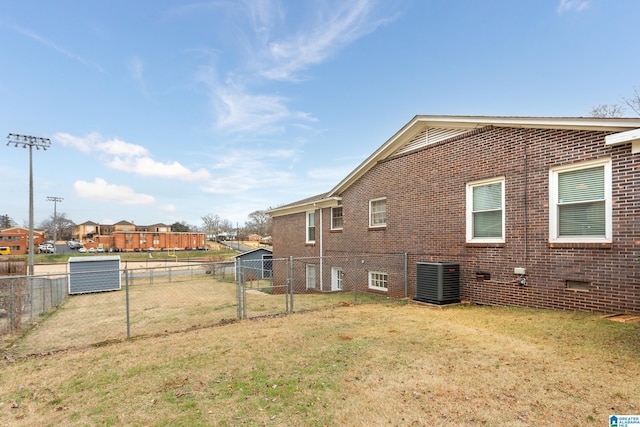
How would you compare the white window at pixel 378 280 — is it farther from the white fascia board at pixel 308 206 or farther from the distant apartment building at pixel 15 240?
the distant apartment building at pixel 15 240

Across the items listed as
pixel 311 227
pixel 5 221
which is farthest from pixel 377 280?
pixel 5 221

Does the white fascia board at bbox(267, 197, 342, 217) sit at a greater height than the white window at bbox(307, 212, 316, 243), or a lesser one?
greater

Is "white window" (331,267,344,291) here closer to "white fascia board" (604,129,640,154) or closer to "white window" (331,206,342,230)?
"white window" (331,206,342,230)

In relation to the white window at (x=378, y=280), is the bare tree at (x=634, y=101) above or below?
above

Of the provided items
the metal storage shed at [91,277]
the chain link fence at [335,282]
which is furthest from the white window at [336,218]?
the metal storage shed at [91,277]

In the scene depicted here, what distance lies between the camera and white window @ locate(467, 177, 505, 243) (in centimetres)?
827

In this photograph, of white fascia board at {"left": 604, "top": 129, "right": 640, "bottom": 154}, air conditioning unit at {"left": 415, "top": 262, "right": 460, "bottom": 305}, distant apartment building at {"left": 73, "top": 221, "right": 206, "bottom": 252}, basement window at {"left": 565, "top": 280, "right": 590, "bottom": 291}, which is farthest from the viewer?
distant apartment building at {"left": 73, "top": 221, "right": 206, "bottom": 252}

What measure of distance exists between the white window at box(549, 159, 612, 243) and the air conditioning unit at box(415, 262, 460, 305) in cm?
244

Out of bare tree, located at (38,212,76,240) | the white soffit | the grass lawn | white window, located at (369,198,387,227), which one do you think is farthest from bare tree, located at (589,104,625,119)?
bare tree, located at (38,212,76,240)

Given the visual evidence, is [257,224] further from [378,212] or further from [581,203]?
[581,203]

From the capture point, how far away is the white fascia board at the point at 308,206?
14422 millimetres

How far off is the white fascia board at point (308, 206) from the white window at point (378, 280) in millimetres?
3678

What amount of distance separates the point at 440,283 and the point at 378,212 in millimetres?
4405

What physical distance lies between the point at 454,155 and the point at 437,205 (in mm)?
1529
